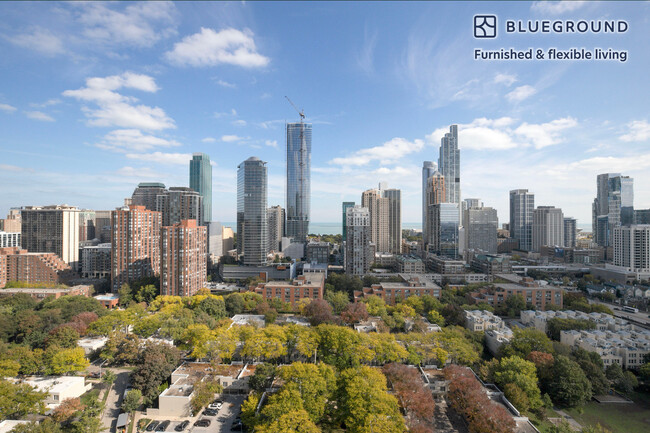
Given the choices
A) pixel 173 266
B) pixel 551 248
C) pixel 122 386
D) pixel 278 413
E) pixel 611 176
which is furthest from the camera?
pixel 611 176

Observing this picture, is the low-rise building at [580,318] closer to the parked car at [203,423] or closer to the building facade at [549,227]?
the parked car at [203,423]

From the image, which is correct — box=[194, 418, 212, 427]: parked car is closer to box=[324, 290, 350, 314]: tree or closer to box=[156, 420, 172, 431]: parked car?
box=[156, 420, 172, 431]: parked car

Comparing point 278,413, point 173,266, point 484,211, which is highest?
point 484,211

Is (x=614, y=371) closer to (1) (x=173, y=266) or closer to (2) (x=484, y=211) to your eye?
(1) (x=173, y=266)

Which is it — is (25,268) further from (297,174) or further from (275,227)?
(297,174)

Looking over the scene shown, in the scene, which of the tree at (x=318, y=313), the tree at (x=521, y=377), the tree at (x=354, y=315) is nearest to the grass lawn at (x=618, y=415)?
the tree at (x=521, y=377)

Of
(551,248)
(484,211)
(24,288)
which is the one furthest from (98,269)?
(551,248)

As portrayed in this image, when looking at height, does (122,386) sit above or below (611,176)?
below
